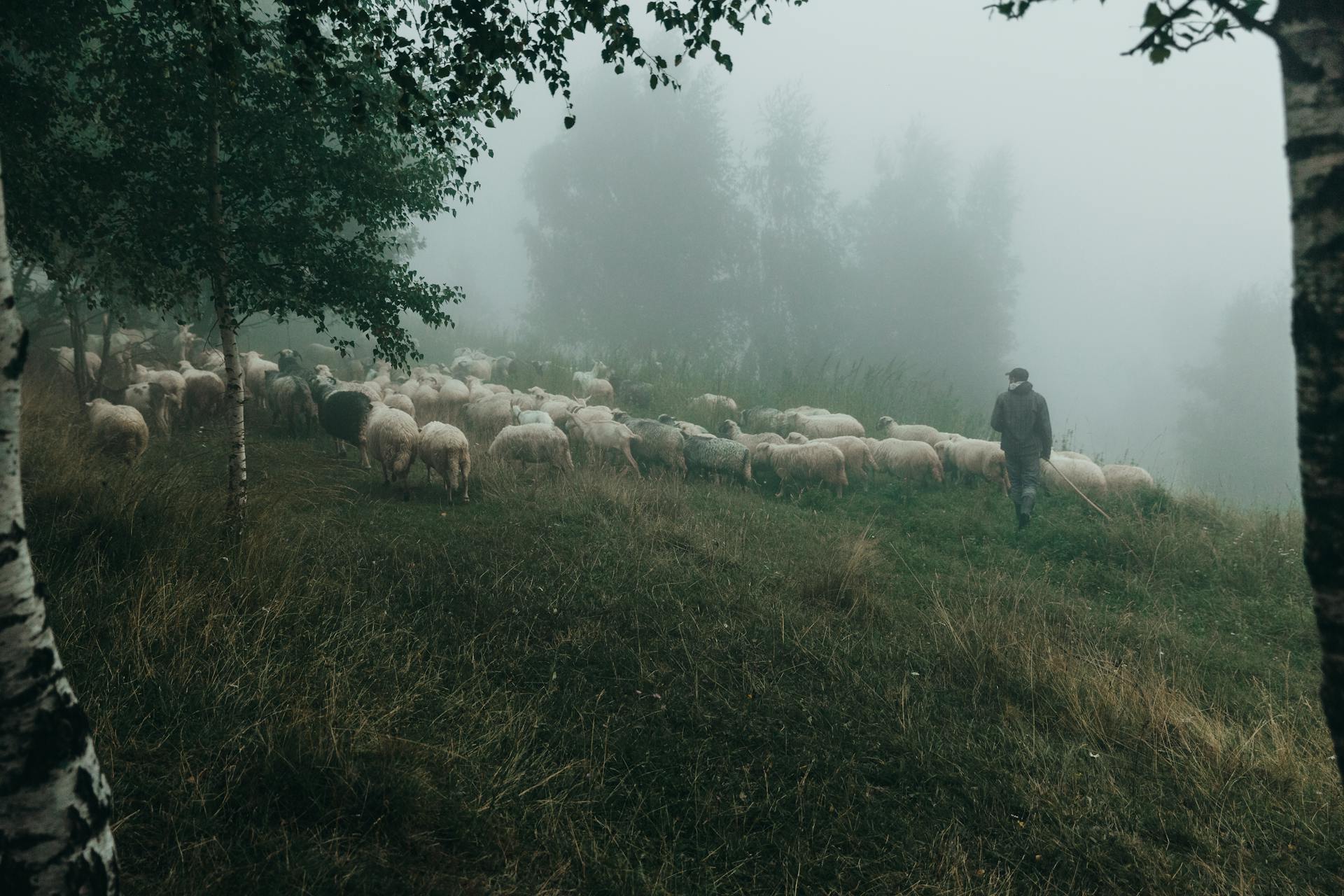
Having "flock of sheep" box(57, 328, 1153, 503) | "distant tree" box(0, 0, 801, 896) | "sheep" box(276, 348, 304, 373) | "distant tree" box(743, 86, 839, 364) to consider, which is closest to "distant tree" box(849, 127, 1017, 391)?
"distant tree" box(743, 86, 839, 364)

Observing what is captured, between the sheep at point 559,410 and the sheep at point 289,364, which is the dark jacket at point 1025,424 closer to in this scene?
the sheep at point 559,410

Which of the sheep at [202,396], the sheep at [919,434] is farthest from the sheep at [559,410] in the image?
the sheep at [919,434]

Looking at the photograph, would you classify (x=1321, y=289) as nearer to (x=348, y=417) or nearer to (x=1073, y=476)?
(x=348, y=417)

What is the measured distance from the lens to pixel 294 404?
12.6m

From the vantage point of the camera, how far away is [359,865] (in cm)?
264

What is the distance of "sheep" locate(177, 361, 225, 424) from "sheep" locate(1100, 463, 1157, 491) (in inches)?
632

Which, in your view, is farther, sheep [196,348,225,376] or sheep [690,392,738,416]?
→ sheep [690,392,738,416]

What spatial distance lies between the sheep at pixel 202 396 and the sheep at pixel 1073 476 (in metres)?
14.8

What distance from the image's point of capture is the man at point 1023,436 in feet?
37.3

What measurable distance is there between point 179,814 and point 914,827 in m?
3.27

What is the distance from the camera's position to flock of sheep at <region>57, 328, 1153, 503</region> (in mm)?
9367

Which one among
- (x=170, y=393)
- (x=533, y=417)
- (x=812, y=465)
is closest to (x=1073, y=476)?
(x=812, y=465)

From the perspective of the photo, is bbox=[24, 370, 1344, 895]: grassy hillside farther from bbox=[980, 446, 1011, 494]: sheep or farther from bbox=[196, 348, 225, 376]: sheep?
bbox=[196, 348, 225, 376]: sheep

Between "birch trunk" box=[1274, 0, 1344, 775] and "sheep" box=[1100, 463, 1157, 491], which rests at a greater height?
"birch trunk" box=[1274, 0, 1344, 775]
